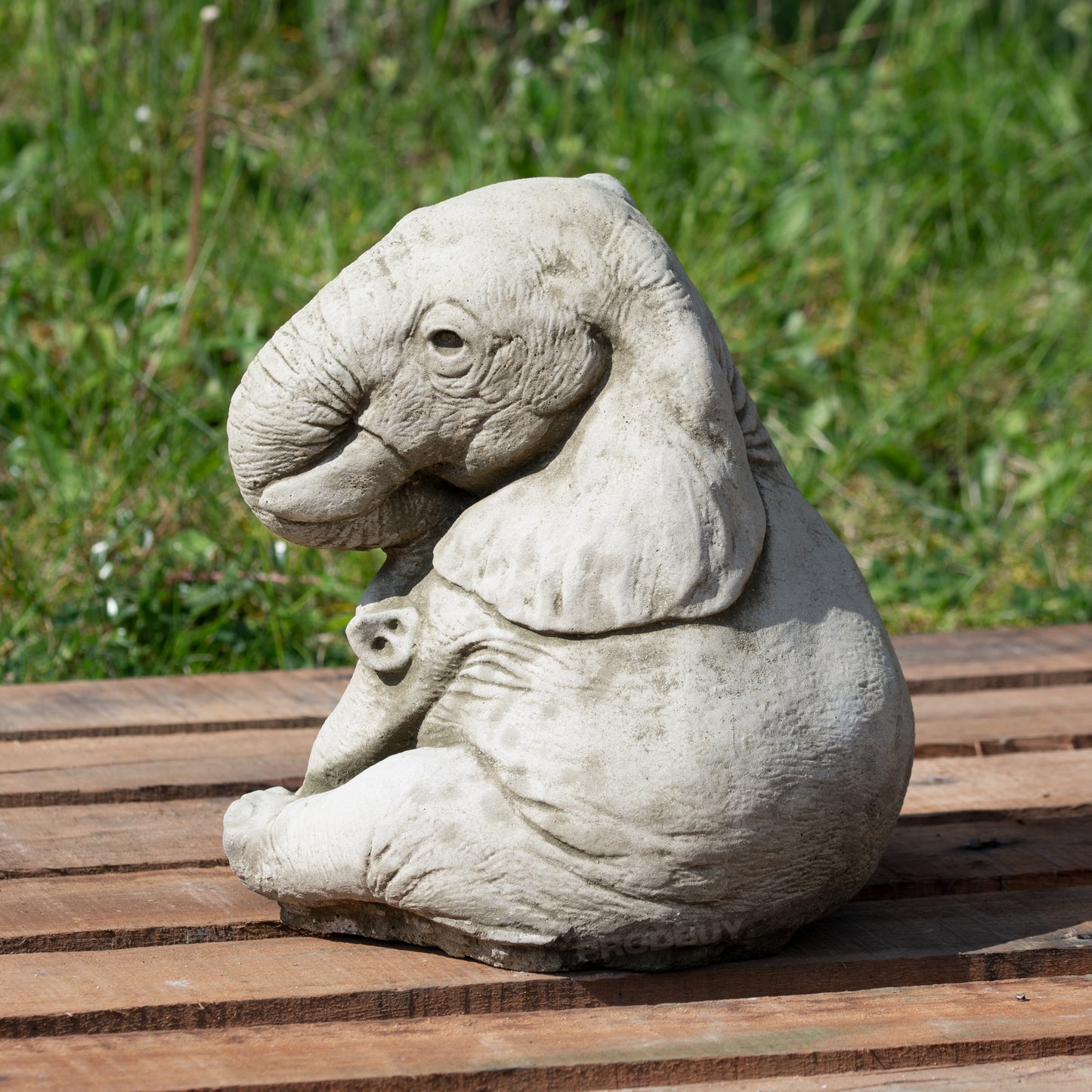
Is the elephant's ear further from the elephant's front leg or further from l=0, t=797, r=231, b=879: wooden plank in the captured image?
l=0, t=797, r=231, b=879: wooden plank

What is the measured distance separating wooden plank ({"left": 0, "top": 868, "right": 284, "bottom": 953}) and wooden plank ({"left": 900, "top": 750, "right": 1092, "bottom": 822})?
0.99 metres

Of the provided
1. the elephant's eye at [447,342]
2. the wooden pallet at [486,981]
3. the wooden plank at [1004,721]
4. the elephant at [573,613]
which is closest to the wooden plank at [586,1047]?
the wooden pallet at [486,981]

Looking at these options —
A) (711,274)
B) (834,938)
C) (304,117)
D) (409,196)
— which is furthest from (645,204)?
(834,938)

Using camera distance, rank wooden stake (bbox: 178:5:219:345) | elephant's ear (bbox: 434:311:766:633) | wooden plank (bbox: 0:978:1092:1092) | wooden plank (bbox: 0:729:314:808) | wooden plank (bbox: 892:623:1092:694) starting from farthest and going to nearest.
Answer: wooden stake (bbox: 178:5:219:345) → wooden plank (bbox: 892:623:1092:694) → wooden plank (bbox: 0:729:314:808) → elephant's ear (bbox: 434:311:766:633) → wooden plank (bbox: 0:978:1092:1092)

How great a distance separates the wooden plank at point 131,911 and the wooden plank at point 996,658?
137 centimetres

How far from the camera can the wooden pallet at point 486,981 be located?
1.60 meters

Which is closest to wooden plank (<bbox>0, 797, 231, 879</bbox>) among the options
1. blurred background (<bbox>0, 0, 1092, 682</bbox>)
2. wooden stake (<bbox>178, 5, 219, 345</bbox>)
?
blurred background (<bbox>0, 0, 1092, 682</bbox>)

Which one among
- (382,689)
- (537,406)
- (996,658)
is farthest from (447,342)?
(996,658)

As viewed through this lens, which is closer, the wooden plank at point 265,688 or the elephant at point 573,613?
the elephant at point 573,613

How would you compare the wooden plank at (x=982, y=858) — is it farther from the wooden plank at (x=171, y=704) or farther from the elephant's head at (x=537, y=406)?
the wooden plank at (x=171, y=704)

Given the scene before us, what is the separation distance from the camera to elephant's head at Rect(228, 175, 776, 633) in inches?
66.6

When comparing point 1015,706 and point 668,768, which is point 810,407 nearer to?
point 1015,706

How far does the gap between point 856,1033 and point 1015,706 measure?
4.08 feet

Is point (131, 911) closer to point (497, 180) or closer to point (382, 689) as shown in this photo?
point (382, 689)
